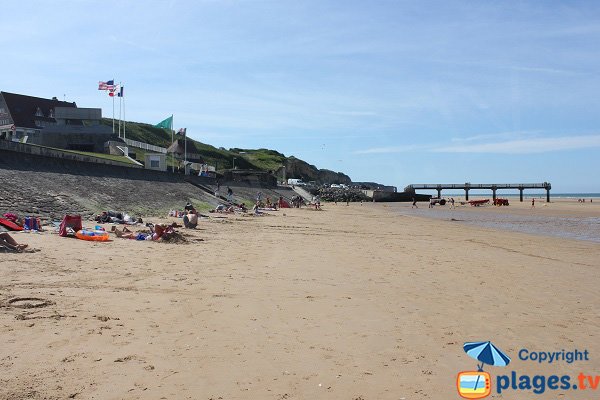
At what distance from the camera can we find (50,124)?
56.5m

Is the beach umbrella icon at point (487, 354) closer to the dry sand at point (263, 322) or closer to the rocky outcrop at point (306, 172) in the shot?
the dry sand at point (263, 322)

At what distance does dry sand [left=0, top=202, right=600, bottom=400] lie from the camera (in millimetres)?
4527

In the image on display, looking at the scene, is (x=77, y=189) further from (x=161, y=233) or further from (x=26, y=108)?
(x=26, y=108)

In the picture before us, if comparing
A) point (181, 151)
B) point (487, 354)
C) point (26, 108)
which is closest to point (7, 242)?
point (487, 354)

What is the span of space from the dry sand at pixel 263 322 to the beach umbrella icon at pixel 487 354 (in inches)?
4.3

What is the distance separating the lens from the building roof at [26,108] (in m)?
57.9

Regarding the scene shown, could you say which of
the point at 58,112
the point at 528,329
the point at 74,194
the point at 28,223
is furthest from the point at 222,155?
the point at 528,329

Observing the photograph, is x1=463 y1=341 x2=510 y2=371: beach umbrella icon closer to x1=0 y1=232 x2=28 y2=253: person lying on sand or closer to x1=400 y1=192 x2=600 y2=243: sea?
x1=0 y1=232 x2=28 y2=253: person lying on sand

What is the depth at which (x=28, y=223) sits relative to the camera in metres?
13.2

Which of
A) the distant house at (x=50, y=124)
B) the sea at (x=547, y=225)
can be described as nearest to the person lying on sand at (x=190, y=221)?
the sea at (x=547, y=225)

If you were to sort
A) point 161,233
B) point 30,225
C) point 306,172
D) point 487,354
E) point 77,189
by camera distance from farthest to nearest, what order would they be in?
point 306,172 → point 77,189 → point 161,233 → point 30,225 → point 487,354

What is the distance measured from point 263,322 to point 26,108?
210 ft

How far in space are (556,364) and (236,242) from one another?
11192mm

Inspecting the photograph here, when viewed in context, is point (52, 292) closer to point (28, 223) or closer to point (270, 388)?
point (270, 388)
